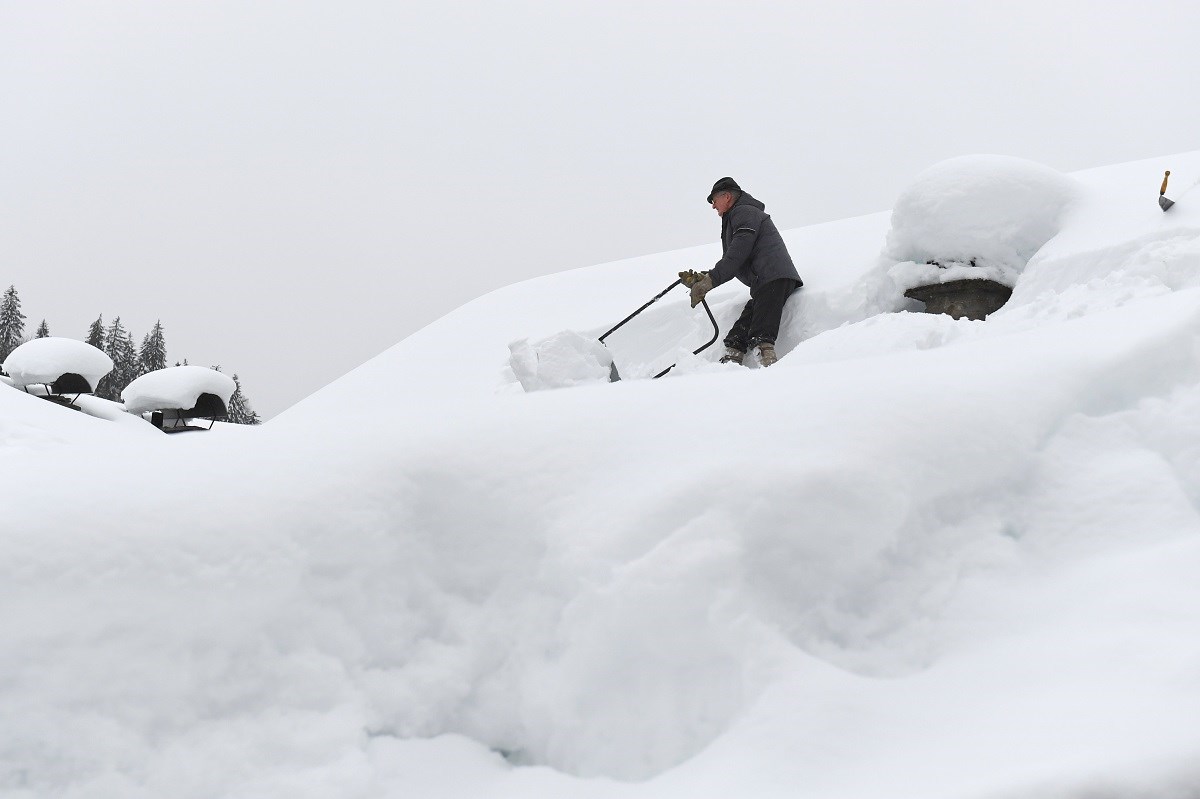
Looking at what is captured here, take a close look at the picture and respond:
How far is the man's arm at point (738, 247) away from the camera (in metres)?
5.97

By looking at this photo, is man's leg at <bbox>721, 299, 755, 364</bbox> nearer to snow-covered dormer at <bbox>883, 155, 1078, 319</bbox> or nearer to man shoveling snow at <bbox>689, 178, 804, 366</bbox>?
man shoveling snow at <bbox>689, 178, 804, 366</bbox>

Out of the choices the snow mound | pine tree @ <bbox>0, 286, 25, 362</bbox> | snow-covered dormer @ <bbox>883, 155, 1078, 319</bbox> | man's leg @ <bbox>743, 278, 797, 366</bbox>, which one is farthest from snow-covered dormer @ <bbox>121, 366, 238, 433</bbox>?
pine tree @ <bbox>0, 286, 25, 362</bbox>

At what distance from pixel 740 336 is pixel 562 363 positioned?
1679 mm

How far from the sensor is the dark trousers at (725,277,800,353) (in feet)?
20.0

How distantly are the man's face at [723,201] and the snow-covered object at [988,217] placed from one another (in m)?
1.33

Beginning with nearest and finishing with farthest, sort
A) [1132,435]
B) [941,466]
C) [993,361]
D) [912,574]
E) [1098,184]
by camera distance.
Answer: [912,574] → [941,466] → [1132,435] → [993,361] → [1098,184]

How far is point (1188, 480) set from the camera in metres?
1.79

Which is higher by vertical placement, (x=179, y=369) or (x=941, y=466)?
(x=941, y=466)

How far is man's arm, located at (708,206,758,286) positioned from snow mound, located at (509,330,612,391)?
121 centimetres

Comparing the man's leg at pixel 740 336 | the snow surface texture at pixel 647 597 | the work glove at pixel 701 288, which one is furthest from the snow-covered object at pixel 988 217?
the snow surface texture at pixel 647 597

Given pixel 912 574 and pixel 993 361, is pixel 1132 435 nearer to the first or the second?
pixel 993 361

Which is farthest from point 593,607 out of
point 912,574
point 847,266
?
point 847,266

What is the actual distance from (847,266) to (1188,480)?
16.1 ft

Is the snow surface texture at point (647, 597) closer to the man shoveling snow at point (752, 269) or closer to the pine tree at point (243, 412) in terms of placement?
the man shoveling snow at point (752, 269)
